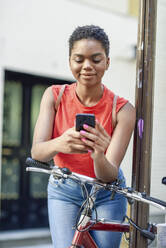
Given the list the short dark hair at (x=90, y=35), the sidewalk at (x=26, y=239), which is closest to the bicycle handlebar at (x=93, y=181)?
the short dark hair at (x=90, y=35)

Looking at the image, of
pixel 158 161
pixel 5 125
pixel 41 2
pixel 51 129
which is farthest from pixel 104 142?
pixel 41 2

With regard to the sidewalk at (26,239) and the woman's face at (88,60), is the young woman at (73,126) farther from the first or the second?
the sidewalk at (26,239)

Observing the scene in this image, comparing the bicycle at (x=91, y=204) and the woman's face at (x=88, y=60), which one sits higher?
the woman's face at (x=88, y=60)

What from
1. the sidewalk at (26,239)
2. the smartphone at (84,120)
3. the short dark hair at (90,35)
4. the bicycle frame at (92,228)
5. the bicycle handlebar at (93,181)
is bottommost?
the sidewalk at (26,239)

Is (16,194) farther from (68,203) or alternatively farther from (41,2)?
(68,203)

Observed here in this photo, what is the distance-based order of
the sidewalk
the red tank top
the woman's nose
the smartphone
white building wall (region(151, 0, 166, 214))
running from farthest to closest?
the sidewalk
white building wall (region(151, 0, 166, 214))
the red tank top
the woman's nose
the smartphone

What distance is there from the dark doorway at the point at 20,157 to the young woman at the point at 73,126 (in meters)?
4.94

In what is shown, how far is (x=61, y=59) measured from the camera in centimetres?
746

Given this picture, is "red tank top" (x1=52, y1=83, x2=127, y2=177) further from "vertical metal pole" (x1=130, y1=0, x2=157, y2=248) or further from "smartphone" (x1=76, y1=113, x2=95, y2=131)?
"smartphone" (x1=76, y1=113, x2=95, y2=131)

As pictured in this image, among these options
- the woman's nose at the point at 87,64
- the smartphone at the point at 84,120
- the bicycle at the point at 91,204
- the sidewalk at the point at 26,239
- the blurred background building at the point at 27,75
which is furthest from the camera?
the blurred background building at the point at 27,75

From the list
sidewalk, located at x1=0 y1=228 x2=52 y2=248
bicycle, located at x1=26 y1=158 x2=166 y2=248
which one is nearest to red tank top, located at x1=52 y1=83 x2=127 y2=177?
bicycle, located at x1=26 y1=158 x2=166 y2=248

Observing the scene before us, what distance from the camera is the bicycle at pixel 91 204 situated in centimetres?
181

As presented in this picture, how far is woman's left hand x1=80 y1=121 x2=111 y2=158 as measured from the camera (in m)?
1.69

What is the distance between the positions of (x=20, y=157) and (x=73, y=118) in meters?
5.15
